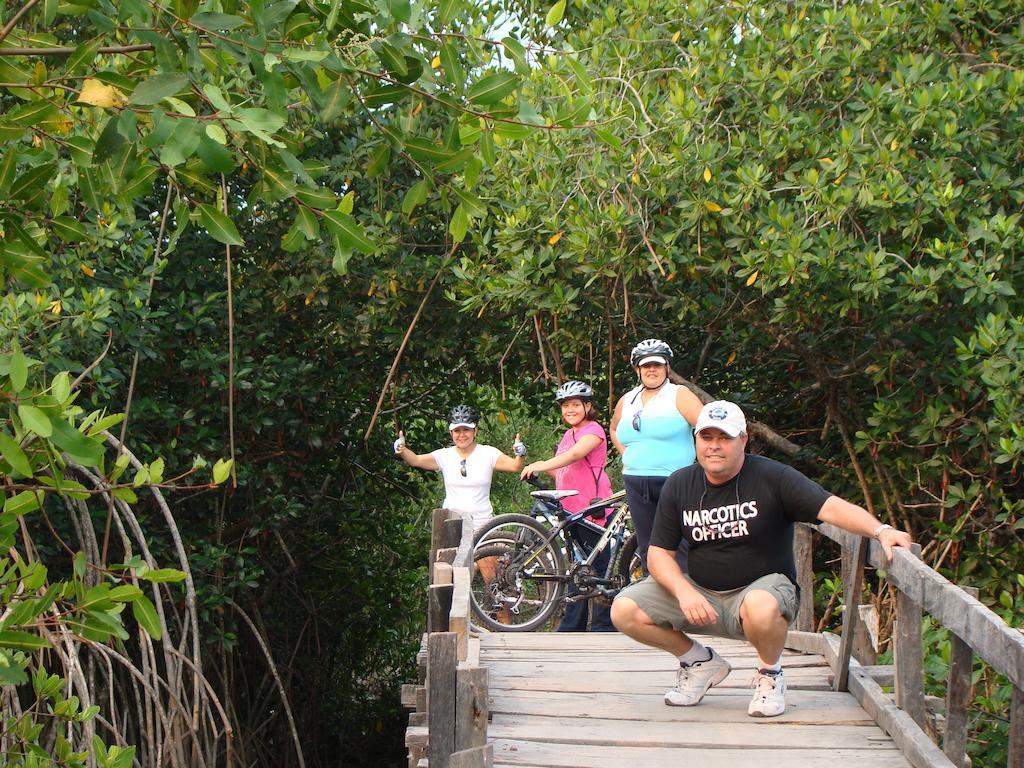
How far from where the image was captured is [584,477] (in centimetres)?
840

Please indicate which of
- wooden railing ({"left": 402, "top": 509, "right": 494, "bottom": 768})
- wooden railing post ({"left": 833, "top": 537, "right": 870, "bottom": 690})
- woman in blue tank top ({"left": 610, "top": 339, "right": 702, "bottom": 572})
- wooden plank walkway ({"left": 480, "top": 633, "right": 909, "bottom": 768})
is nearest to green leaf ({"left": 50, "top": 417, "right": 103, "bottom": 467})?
wooden railing ({"left": 402, "top": 509, "right": 494, "bottom": 768})

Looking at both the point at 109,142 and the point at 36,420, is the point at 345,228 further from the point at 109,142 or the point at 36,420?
the point at 36,420

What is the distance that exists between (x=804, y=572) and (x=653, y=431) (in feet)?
3.61

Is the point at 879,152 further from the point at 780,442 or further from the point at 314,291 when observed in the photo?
the point at 314,291

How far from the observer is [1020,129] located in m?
7.70

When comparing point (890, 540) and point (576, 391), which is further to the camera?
point (576, 391)

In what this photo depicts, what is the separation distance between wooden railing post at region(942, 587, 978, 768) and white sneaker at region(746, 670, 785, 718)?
1031 millimetres

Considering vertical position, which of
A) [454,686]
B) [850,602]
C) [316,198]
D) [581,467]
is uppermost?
[316,198]

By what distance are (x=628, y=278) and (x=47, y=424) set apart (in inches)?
245

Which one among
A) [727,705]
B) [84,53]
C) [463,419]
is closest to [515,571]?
[463,419]

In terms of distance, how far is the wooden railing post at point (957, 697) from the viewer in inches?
151

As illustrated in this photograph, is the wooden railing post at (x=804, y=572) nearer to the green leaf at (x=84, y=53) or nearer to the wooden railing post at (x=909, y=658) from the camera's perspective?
the wooden railing post at (x=909, y=658)

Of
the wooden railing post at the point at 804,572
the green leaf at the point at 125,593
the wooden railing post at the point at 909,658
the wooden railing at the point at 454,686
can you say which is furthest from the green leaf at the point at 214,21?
the wooden railing post at the point at 804,572

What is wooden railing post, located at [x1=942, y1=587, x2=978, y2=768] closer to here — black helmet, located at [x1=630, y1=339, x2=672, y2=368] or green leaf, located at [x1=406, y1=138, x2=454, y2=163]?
green leaf, located at [x1=406, y1=138, x2=454, y2=163]
